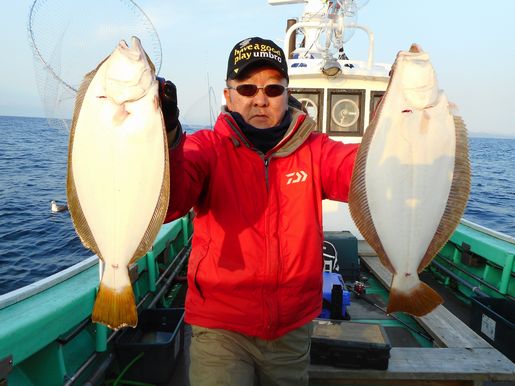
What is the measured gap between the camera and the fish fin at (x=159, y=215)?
165 centimetres

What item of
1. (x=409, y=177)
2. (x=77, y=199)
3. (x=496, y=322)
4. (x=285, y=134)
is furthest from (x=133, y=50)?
(x=496, y=322)

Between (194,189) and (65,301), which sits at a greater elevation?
(194,189)

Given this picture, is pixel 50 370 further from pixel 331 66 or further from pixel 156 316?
pixel 331 66

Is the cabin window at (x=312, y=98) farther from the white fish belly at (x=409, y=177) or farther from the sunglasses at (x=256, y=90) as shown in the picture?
the white fish belly at (x=409, y=177)

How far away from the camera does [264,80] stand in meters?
2.30


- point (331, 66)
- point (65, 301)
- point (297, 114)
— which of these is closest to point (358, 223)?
point (297, 114)

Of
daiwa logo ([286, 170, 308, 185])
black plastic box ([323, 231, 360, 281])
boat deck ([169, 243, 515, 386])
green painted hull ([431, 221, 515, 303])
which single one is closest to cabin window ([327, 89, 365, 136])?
black plastic box ([323, 231, 360, 281])

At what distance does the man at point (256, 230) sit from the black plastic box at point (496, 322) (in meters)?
2.54

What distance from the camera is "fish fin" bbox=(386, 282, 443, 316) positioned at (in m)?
1.86

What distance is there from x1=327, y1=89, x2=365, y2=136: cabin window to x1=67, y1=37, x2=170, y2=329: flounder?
5.22 metres

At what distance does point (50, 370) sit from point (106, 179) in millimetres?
1873

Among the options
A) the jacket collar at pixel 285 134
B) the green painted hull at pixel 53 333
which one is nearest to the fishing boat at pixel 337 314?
the green painted hull at pixel 53 333

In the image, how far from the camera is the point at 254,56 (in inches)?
88.8

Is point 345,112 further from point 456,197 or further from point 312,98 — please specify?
point 456,197
